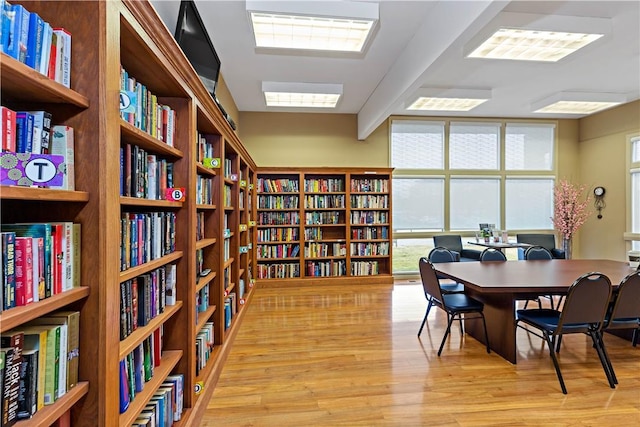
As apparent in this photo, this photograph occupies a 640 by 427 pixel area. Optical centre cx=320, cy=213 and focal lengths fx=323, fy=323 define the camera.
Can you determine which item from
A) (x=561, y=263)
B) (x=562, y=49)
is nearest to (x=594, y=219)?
(x=561, y=263)

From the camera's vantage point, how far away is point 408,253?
6348mm

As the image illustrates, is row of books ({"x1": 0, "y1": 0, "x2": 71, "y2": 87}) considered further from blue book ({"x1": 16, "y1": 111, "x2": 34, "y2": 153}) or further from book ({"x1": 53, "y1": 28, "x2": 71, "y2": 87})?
blue book ({"x1": 16, "y1": 111, "x2": 34, "y2": 153})

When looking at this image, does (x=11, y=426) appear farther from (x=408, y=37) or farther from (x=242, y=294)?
(x=408, y=37)

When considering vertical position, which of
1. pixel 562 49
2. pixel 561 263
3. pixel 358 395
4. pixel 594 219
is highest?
pixel 562 49

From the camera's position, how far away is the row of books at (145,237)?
132 cm

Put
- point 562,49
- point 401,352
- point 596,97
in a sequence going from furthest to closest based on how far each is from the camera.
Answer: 1. point 596,97
2. point 562,49
3. point 401,352

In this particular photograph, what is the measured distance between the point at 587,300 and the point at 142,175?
3.04 metres

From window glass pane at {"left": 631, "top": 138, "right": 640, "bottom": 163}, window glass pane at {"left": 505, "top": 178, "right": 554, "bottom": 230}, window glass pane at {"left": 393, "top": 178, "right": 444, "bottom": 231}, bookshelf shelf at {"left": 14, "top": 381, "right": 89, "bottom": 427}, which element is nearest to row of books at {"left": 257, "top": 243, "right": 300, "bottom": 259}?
window glass pane at {"left": 393, "top": 178, "right": 444, "bottom": 231}

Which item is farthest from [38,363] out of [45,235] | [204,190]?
[204,190]

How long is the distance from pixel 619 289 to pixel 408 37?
2901 mm

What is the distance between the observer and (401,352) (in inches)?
116

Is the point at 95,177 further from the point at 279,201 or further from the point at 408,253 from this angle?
the point at 408,253

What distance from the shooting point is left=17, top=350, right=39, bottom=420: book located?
2.78ft

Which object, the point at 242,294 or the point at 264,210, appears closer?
the point at 242,294
